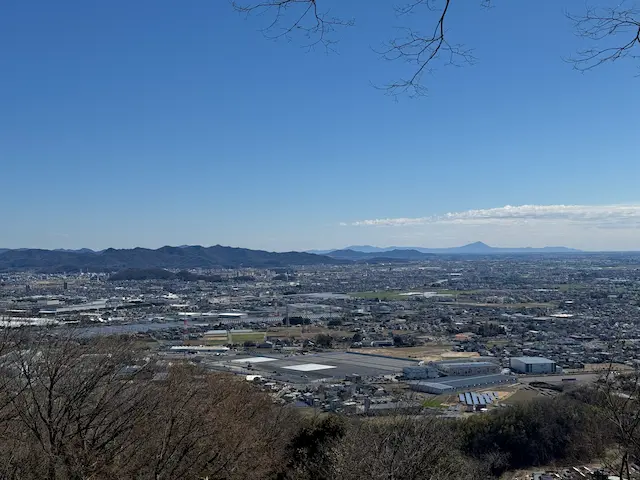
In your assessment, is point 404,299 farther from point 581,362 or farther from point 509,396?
point 509,396

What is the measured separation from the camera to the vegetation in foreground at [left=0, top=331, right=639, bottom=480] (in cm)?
512

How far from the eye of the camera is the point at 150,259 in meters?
91.4

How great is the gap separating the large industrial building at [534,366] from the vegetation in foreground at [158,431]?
11.3 meters

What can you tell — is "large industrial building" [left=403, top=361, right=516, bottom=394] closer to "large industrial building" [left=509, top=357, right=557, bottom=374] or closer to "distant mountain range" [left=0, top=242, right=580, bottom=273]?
"large industrial building" [left=509, top=357, right=557, bottom=374]

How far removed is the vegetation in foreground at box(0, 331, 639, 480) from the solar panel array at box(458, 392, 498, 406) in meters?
5.77

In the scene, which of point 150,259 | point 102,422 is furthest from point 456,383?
point 150,259

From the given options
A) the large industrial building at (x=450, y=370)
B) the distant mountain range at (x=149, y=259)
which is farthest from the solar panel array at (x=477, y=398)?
the distant mountain range at (x=149, y=259)

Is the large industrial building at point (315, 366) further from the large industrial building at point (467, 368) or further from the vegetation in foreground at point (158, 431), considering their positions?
the vegetation in foreground at point (158, 431)

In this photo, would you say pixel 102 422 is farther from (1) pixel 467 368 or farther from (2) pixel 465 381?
(1) pixel 467 368

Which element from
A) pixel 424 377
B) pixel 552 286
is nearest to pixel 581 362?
pixel 424 377

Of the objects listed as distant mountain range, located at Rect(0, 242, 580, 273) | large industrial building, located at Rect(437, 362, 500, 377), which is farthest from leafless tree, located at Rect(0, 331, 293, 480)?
distant mountain range, located at Rect(0, 242, 580, 273)

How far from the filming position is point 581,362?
20578mm

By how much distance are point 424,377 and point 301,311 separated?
2040cm

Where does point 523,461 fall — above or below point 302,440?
below
